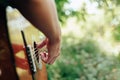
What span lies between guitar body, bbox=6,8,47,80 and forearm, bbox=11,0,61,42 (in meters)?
0.16

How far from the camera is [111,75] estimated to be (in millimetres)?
4168

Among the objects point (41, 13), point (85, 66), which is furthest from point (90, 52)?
point (41, 13)

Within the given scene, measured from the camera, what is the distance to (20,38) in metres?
1.64

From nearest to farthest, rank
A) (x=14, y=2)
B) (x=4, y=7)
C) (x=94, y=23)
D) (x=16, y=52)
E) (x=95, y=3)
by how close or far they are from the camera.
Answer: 1. (x=14, y=2)
2. (x=4, y=7)
3. (x=16, y=52)
4. (x=95, y=3)
5. (x=94, y=23)

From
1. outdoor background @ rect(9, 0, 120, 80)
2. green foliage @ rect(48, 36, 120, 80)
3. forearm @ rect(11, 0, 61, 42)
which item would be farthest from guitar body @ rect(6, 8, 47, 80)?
green foliage @ rect(48, 36, 120, 80)

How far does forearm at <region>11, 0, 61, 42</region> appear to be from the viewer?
123 cm

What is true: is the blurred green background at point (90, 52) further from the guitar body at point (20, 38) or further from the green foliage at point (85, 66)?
the guitar body at point (20, 38)

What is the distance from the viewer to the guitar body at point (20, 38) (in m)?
1.52

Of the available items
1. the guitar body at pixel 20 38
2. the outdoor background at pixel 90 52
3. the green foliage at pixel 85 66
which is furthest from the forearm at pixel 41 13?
the green foliage at pixel 85 66

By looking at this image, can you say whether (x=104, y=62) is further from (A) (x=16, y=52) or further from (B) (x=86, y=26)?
(A) (x=16, y=52)

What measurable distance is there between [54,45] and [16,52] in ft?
0.67

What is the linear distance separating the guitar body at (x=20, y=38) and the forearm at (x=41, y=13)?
0.53 feet

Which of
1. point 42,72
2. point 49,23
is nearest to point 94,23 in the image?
point 42,72

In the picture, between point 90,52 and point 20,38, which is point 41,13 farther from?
point 90,52
